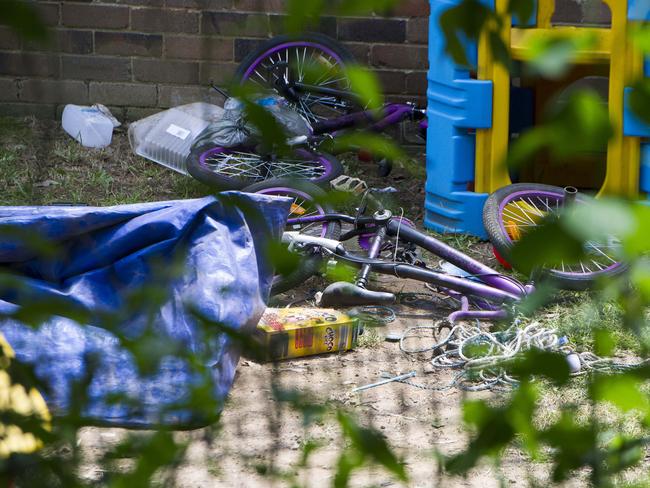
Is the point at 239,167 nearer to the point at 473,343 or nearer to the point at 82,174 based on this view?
the point at 82,174

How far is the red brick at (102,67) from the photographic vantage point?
6.45 metres

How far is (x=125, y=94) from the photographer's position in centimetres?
651

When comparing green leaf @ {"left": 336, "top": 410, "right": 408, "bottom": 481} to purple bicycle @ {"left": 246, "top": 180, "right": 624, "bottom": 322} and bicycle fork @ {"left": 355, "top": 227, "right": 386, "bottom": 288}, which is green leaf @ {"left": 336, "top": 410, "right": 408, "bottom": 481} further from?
bicycle fork @ {"left": 355, "top": 227, "right": 386, "bottom": 288}

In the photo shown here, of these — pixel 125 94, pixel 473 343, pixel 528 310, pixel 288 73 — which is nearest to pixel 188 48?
pixel 125 94

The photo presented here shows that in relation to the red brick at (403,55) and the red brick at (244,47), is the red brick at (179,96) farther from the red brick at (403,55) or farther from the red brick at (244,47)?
the red brick at (403,55)

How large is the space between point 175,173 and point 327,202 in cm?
528

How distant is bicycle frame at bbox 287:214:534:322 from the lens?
4.24m

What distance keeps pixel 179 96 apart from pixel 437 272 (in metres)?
2.66

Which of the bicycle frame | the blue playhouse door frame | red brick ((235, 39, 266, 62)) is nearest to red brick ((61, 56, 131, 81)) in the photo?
red brick ((235, 39, 266, 62))

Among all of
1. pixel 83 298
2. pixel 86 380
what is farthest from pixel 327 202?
pixel 83 298

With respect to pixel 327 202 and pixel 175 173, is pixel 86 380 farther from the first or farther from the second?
pixel 175 173

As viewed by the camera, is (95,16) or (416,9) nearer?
(416,9)

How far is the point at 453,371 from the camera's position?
3734 mm

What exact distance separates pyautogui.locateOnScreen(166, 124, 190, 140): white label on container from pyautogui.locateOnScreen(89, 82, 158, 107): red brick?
17.4 inches
